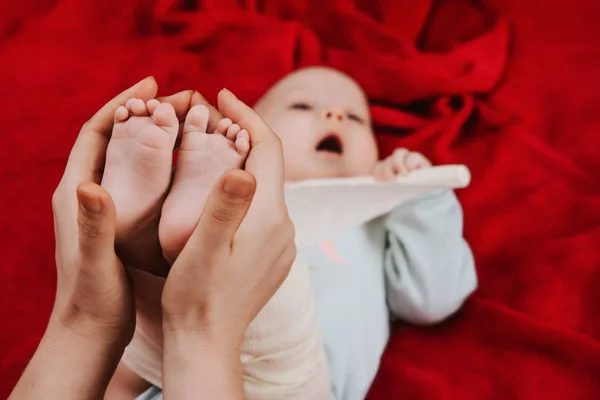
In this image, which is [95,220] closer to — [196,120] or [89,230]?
[89,230]

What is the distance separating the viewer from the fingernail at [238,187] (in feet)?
1.40

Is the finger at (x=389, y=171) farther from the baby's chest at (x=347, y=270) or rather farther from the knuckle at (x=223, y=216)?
the knuckle at (x=223, y=216)

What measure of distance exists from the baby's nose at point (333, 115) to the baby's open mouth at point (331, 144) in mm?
25

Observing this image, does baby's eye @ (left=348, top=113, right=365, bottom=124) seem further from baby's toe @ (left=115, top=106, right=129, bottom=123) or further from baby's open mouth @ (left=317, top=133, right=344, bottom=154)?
baby's toe @ (left=115, top=106, right=129, bottom=123)

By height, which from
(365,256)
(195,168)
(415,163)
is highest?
(195,168)

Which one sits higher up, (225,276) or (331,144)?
(225,276)

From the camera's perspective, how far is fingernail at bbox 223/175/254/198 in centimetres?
43

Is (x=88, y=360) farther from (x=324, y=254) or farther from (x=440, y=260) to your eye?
(x=440, y=260)

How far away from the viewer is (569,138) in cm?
98

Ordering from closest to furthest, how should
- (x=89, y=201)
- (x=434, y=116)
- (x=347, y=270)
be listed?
(x=89, y=201) < (x=347, y=270) < (x=434, y=116)

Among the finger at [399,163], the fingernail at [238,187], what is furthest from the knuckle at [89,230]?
the finger at [399,163]

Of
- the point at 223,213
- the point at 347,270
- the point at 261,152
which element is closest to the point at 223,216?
the point at 223,213

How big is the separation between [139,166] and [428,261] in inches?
17.4

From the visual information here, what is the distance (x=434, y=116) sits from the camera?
3.58 feet
